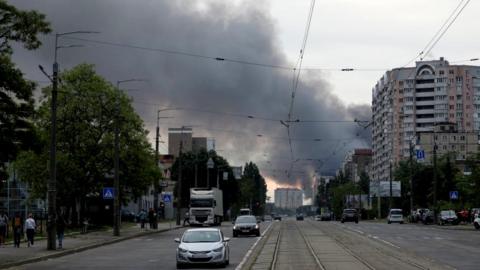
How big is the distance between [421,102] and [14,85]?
168137mm

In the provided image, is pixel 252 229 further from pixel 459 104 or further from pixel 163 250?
pixel 459 104

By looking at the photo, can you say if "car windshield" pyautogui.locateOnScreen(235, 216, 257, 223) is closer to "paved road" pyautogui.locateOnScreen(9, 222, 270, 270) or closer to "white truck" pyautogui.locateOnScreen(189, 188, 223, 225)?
"paved road" pyautogui.locateOnScreen(9, 222, 270, 270)

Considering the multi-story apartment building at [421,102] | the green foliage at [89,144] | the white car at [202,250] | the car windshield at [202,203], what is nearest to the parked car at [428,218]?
the car windshield at [202,203]

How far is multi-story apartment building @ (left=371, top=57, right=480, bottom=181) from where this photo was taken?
17750 cm

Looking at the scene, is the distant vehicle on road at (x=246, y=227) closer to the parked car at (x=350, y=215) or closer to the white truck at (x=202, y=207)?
the white truck at (x=202, y=207)

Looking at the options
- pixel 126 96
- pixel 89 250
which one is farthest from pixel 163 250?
pixel 126 96

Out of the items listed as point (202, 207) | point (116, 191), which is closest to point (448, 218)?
point (202, 207)

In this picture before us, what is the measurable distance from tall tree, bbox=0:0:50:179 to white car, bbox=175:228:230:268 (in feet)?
23.9

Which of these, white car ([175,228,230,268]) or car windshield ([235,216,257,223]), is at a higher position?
car windshield ([235,216,257,223])

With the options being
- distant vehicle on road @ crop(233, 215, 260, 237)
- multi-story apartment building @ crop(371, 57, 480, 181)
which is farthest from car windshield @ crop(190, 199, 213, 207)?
multi-story apartment building @ crop(371, 57, 480, 181)

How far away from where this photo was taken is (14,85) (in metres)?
27.3

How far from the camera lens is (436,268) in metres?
24.0

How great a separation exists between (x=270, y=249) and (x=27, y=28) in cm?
1507

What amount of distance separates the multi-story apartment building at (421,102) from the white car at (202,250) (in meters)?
150
